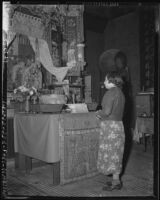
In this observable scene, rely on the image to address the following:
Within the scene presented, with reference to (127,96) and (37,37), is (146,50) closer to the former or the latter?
(127,96)

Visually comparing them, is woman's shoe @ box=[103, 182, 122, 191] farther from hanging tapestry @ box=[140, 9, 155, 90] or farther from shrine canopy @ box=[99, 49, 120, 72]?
hanging tapestry @ box=[140, 9, 155, 90]

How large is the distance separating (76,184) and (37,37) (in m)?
3.16

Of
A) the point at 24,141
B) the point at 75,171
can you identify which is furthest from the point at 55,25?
the point at 75,171

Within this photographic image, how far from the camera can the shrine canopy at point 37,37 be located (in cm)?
497

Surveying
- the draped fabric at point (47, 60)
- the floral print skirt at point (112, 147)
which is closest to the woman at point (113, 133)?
the floral print skirt at point (112, 147)

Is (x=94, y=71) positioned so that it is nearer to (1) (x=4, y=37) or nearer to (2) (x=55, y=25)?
(2) (x=55, y=25)

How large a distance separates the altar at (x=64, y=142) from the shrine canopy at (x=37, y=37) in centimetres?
153

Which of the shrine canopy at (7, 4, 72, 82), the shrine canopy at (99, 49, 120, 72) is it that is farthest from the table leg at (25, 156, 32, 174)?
the shrine canopy at (99, 49, 120, 72)

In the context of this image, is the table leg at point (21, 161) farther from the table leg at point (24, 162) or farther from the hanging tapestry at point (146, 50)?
the hanging tapestry at point (146, 50)

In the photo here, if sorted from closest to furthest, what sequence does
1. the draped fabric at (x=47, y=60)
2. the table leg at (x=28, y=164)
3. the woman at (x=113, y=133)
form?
the woman at (x=113, y=133), the table leg at (x=28, y=164), the draped fabric at (x=47, y=60)

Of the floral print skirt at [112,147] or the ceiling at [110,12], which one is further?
the ceiling at [110,12]

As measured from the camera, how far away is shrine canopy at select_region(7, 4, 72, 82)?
4.97 metres

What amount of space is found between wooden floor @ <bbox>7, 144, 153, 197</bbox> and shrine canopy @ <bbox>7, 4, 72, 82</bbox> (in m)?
1.98

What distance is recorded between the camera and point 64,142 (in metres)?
3.53
